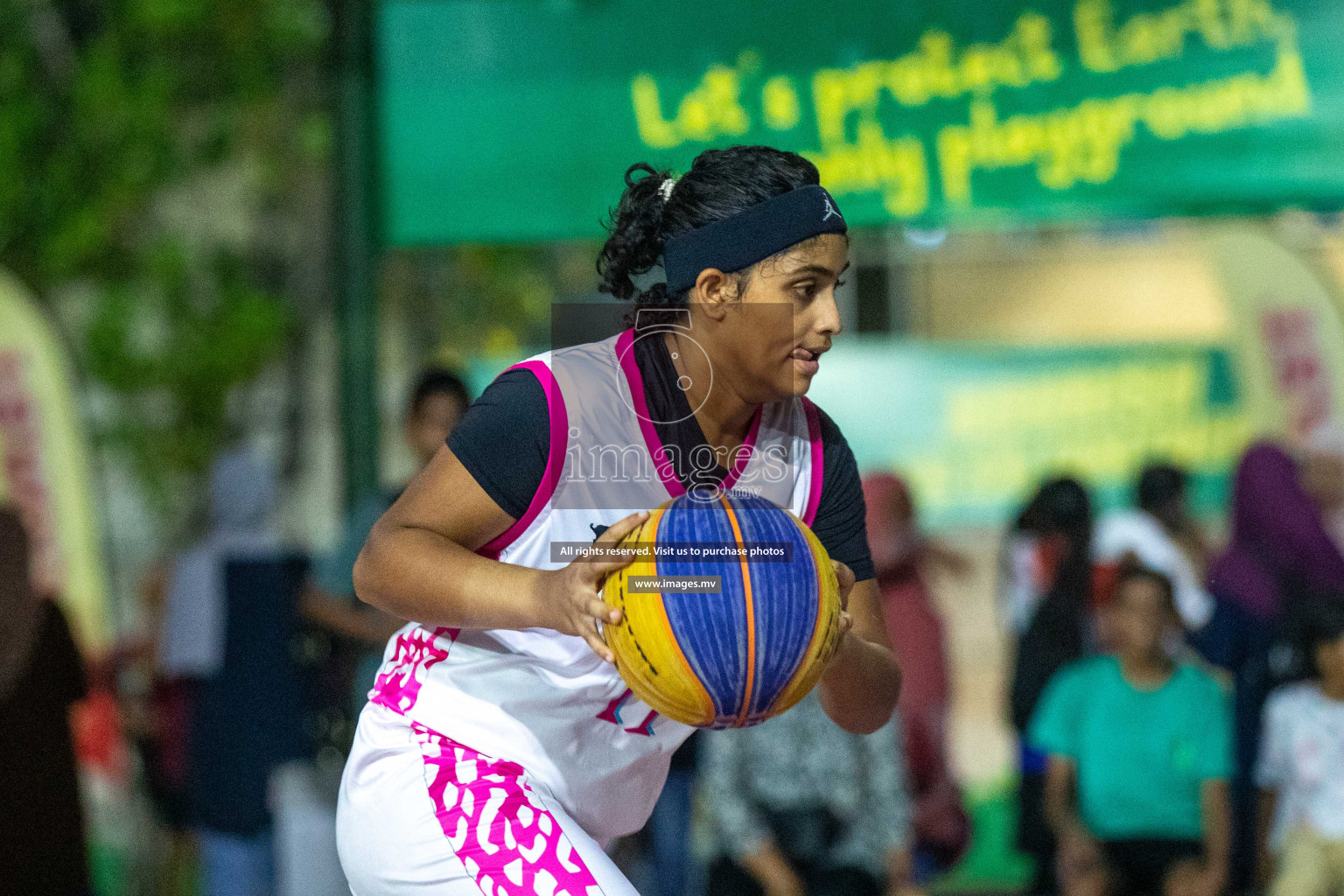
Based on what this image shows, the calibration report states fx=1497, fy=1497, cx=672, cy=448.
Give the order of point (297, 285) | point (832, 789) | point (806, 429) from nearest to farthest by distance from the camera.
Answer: point (806, 429)
point (832, 789)
point (297, 285)

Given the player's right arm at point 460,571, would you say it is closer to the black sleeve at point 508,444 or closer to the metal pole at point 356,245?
the black sleeve at point 508,444

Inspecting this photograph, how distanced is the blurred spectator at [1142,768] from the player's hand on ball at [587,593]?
3.80m

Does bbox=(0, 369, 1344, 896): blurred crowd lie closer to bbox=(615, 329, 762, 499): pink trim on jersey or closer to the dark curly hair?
Result: the dark curly hair

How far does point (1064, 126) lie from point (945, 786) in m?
Answer: 2.50

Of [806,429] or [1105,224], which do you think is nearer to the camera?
[806,429]

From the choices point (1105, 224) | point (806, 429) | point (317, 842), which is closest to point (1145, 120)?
point (806, 429)

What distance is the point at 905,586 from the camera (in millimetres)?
5551

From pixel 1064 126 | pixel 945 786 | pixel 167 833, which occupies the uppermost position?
pixel 1064 126

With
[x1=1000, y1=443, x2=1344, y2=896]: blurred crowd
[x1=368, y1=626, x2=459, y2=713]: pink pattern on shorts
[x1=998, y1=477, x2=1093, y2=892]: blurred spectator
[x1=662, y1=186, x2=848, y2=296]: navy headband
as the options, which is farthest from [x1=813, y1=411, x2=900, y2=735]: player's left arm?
[x1=998, y1=477, x2=1093, y2=892]: blurred spectator

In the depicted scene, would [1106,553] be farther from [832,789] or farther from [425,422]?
[425,422]

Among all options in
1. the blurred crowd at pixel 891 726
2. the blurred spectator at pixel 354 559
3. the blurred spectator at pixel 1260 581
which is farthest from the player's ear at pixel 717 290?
the blurred spectator at pixel 1260 581

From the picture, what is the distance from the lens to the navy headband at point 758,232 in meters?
2.16

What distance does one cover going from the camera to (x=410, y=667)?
2.31m

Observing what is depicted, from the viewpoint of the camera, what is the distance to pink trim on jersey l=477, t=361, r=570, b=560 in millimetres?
2115
